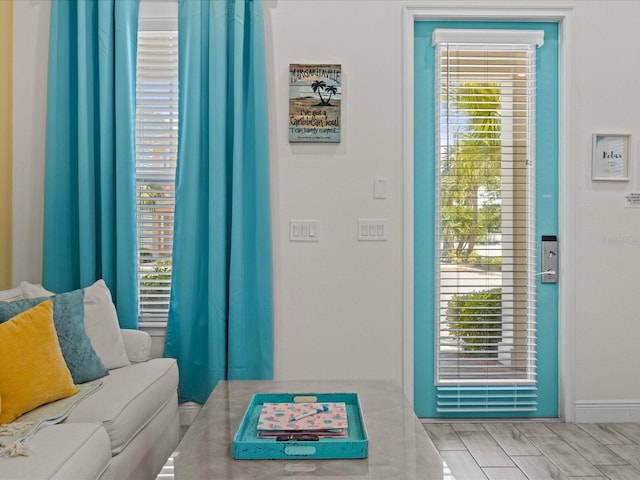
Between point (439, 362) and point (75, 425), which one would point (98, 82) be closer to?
point (75, 425)

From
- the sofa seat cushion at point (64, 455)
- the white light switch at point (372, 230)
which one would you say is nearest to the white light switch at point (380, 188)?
the white light switch at point (372, 230)

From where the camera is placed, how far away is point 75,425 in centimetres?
187

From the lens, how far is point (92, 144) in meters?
3.09

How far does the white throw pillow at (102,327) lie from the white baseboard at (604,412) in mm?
2539

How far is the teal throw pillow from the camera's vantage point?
2.29m

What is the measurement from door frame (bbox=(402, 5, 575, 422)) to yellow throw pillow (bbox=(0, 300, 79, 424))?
1828 mm

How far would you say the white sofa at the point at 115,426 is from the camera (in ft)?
5.29

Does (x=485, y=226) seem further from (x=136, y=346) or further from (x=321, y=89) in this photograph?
(x=136, y=346)

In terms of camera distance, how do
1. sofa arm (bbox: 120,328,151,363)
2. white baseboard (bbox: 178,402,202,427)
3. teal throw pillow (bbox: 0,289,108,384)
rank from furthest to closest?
1. white baseboard (bbox: 178,402,202,427)
2. sofa arm (bbox: 120,328,151,363)
3. teal throw pillow (bbox: 0,289,108,384)

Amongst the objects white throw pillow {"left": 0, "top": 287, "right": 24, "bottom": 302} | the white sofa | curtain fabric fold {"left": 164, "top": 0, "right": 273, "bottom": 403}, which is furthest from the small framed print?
white throw pillow {"left": 0, "top": 287, "right": 24, "bottom": 302}

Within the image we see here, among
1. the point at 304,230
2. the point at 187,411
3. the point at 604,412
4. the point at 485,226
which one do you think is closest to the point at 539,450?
the point at 604,412

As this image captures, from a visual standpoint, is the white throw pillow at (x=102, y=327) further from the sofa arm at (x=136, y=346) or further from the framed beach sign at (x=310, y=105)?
the framed beach sign at (x=310, y=105)

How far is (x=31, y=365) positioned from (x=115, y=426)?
0.38 meters

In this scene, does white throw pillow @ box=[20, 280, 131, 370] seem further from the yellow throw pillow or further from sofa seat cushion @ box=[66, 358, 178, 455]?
the yellow throw pillow
